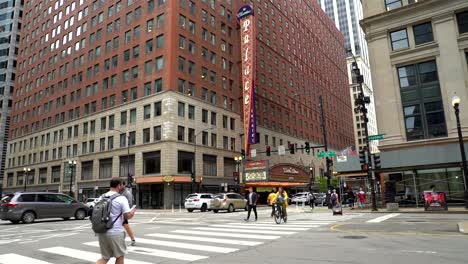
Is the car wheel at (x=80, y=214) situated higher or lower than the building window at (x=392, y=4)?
lower

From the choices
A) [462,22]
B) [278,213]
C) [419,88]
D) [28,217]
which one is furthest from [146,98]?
[462,22]

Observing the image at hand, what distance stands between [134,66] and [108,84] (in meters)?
6.12

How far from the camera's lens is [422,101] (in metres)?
29.0

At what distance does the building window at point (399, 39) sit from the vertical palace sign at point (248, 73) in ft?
78.6

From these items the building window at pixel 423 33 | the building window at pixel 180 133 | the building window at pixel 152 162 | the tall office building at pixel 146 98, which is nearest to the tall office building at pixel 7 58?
the tall office building at pixel 146 98

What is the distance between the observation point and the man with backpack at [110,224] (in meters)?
5.30

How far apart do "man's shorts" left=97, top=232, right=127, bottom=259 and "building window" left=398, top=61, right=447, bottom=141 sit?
1119 inches

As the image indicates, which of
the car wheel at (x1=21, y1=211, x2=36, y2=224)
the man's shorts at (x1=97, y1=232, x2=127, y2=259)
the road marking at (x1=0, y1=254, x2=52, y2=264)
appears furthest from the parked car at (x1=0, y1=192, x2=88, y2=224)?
the man's shorts at (x1=97, y1=232, x2=127, y2=259)

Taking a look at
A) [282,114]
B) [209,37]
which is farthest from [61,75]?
[282,114]

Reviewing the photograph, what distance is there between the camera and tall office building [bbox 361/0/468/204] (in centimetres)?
2706

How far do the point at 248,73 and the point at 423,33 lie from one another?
27070 mm

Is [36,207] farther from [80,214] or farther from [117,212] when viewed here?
[117,212]

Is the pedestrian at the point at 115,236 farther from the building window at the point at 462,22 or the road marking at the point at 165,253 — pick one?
the building window at the point at 462,22

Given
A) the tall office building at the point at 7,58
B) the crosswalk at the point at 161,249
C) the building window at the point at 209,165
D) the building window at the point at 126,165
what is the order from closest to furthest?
the crosswalk at the point at 161,249 < the building window at the point at 126,165 < the building window at the point at 209,165 < the tall office building at the point at 7,58
